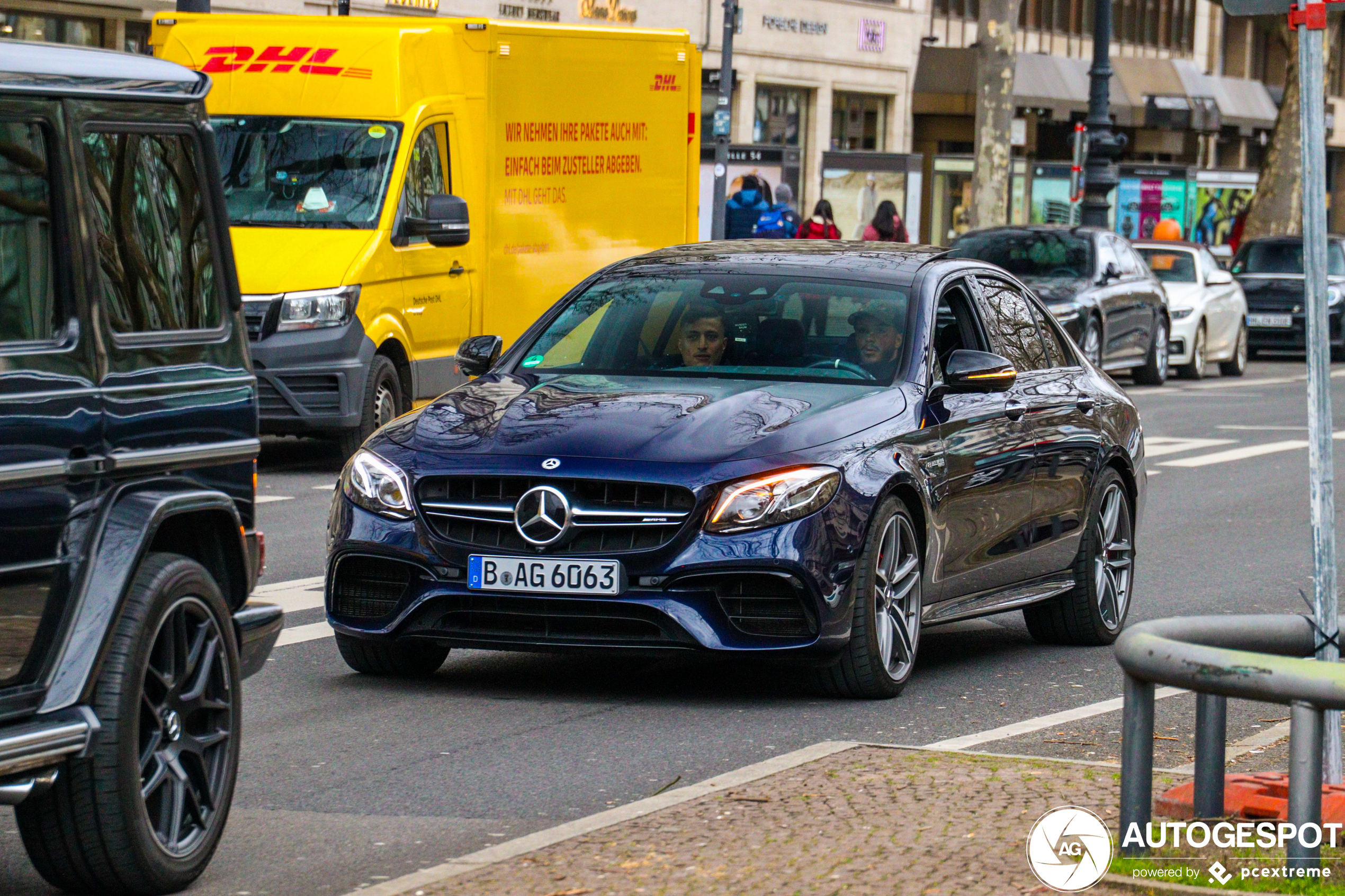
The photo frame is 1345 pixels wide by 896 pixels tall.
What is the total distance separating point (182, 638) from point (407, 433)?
281cm

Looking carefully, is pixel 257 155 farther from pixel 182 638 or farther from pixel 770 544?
pixel 182 638

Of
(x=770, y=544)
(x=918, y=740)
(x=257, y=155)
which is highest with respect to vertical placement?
(x=257, y=155)

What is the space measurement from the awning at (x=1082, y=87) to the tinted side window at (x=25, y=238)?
3864cm

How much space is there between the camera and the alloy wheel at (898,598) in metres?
8.12

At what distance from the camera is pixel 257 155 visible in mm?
15906

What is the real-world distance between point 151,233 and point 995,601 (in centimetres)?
436

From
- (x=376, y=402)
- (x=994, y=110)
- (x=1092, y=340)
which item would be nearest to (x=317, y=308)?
(x=376, y=402)

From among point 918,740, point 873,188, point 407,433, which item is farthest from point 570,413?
point 873,188

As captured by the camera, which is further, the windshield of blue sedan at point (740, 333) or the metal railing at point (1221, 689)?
the windshield of blue sedan at point (740, 333)

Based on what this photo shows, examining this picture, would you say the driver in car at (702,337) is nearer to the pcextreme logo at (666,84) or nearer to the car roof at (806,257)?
the car roof at (806,257)

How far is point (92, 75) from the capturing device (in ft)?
17.7

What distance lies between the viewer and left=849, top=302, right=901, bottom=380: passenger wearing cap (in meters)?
8.71

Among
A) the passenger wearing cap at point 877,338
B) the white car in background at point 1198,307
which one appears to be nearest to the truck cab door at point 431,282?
the passenger wearing cap at point 877,338

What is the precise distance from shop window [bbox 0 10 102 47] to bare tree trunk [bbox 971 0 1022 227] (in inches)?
498
